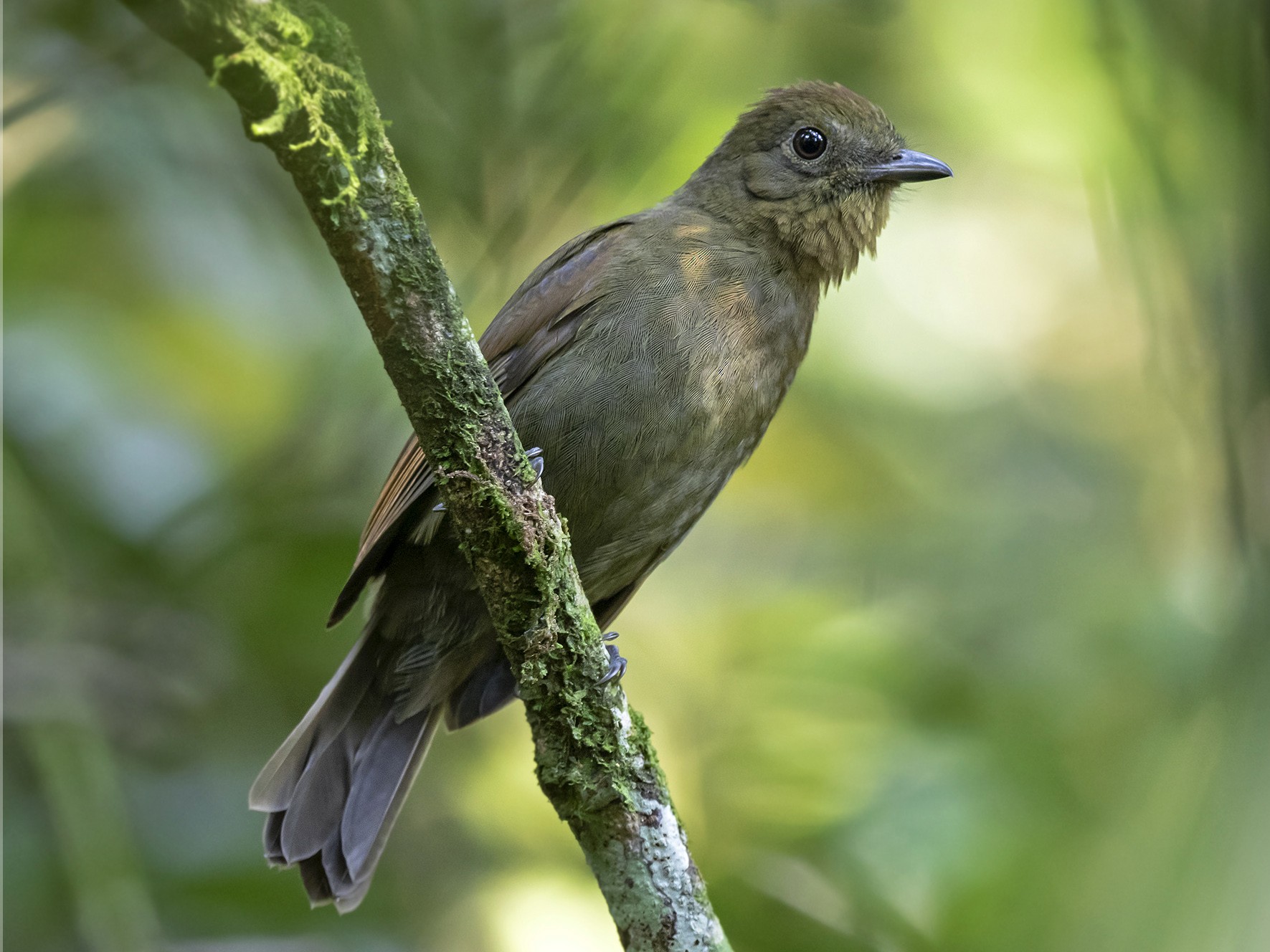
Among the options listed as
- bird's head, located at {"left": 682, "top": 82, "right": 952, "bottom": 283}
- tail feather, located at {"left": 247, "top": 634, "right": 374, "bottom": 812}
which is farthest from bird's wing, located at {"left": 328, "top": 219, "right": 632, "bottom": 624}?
bird's head, located at {"left": 682, "top": 82, "right": 952, "bottom": 283}

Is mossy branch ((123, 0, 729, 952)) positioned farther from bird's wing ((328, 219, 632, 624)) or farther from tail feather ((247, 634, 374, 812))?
tail feather ((247, 634, 374, 812))

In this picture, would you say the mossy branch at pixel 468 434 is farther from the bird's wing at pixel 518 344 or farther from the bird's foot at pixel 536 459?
the bird's wing at pixel 518 344

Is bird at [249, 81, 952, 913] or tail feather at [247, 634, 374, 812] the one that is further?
tail feather at [247, 634, 374, 812]

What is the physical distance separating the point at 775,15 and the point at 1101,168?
1.35m

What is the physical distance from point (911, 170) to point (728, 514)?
1.85 meters

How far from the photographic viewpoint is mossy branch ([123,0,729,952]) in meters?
1.87

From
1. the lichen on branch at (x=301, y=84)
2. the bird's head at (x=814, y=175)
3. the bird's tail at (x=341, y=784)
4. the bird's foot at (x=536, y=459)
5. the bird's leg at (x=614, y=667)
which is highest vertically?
the bird's head at (x=814, y=175)

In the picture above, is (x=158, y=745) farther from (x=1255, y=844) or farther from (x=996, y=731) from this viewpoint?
(x=1255, y=844)

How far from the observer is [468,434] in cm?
240

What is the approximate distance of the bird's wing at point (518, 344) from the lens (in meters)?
3.33

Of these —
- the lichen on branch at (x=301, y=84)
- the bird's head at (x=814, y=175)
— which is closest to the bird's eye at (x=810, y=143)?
the bird's head at (x=814, y=175)

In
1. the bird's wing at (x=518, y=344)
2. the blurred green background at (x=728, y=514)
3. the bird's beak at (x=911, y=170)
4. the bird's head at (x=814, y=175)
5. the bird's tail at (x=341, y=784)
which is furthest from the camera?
the bird's beak at (x=911, y=170)

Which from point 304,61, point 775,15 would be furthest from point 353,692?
point 775,15

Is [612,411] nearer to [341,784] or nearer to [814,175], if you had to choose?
[814,175]
